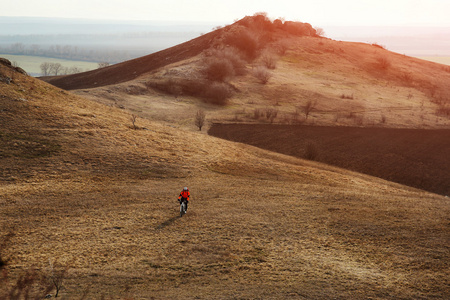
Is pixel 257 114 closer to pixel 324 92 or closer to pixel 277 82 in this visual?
pixel 277 82

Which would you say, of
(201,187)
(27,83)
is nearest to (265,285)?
(201,187)

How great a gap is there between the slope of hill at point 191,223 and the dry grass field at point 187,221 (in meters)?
0.10

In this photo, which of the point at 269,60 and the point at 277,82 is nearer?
the point at 277,82

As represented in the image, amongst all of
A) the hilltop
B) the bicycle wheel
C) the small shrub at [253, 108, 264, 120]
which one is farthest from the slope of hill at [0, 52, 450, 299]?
the small shrub at [253, 108, 264, 120]

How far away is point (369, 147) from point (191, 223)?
44.0m

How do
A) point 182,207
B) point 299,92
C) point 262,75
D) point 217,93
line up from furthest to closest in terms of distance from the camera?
1. point 262,75
2. point 299,92
3. point 217,93
4. point 182,207

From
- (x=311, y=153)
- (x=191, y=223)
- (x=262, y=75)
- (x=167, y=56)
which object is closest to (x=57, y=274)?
(x=191, y=223)

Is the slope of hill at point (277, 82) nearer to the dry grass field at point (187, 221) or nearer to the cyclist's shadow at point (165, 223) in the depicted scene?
the dry grass field at point (187, 221)

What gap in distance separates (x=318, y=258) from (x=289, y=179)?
17.6 meters

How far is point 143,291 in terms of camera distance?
1559cm

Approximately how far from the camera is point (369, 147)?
57844mm

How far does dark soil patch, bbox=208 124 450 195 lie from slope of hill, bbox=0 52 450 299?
6.89 meters

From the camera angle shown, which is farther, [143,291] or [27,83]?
[27,83]

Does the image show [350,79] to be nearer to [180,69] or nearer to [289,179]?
[180,69]
